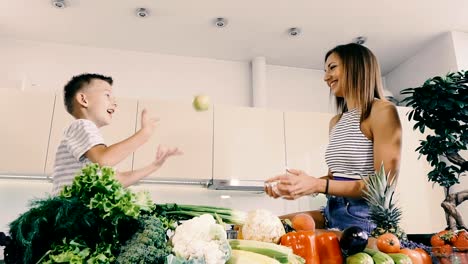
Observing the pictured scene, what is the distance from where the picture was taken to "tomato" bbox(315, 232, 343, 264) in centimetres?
79

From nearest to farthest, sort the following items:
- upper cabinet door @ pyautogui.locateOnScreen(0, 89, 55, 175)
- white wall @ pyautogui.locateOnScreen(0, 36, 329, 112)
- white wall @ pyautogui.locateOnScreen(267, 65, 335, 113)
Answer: upper cabinet door @ pyautogui.locateOnScreen(0, 89, 55, 175)
white wall @ pyautogui.locateOnScreen(0, 36, 329, 112)
white wall @ pyautogui.locateOnScreen(267, 65, 335, 113)

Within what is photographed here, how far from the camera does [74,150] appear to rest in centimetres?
133

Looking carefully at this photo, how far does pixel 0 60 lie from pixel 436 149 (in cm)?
323

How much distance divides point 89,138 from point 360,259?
0.99 meters

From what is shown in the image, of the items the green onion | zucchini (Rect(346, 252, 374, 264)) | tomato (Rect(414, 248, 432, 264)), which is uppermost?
the green onion

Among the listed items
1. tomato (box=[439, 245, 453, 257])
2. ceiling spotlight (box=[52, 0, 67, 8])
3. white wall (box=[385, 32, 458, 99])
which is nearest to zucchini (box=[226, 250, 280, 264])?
tomato (box=[439, 245, 453, 257])

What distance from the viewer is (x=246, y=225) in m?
0.81

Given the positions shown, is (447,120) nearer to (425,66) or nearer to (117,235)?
(117,235)

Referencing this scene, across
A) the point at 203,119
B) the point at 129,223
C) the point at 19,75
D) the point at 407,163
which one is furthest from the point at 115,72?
the point at 129,223

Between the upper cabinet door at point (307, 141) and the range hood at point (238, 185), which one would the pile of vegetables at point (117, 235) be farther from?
the upper cabinet door at point (307, 141)

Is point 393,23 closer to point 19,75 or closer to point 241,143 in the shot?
point 241,143

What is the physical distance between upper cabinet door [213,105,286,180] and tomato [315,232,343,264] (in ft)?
6.38

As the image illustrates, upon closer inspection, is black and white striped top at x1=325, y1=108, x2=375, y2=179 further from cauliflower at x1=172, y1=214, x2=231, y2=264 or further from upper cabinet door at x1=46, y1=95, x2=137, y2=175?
upper cabinet door at x1=46, y1=95, x2=137, y2=175

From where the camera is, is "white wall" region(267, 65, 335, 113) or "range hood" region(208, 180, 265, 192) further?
"white wall" region(267, 65, 335, 113)
